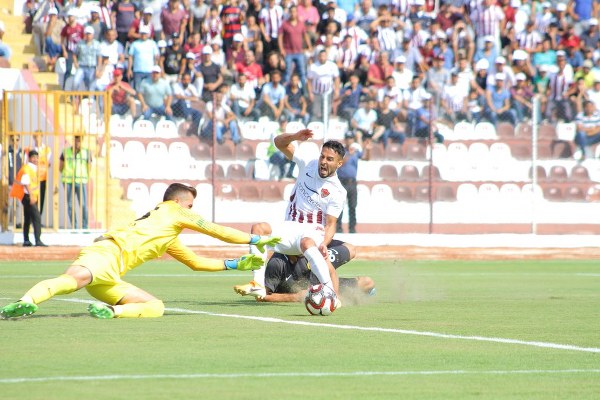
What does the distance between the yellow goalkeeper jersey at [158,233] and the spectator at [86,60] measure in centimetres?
1677

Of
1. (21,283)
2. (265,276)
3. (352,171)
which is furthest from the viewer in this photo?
(352,171)

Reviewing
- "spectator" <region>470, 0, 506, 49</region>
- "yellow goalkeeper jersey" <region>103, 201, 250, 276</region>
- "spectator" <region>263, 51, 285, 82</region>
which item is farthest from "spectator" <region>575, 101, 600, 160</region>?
"yellow goalkeeper jersey" <region>103, 201, 250, 276</region>

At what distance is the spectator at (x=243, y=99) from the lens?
2695 centimetres

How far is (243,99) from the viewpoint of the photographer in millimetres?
27250

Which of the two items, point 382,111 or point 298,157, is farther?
point 382,111

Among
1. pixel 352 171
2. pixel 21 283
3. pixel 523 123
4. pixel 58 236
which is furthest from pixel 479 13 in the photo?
pixel 21 283

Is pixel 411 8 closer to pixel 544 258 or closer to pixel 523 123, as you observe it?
pixel 523 123

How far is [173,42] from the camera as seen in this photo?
2869 centimetres

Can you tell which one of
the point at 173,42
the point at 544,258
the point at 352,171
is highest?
the point at 173,42

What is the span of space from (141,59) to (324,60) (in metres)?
4.19

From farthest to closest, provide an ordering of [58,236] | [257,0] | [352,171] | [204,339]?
[257,0] < [352,171] < [58,236] < [204,339]

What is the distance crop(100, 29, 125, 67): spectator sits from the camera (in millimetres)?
27656

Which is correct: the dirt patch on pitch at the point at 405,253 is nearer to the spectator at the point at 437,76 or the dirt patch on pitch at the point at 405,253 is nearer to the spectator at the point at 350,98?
the spectator at the point at 350,98

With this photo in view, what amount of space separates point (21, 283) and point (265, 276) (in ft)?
13.5
